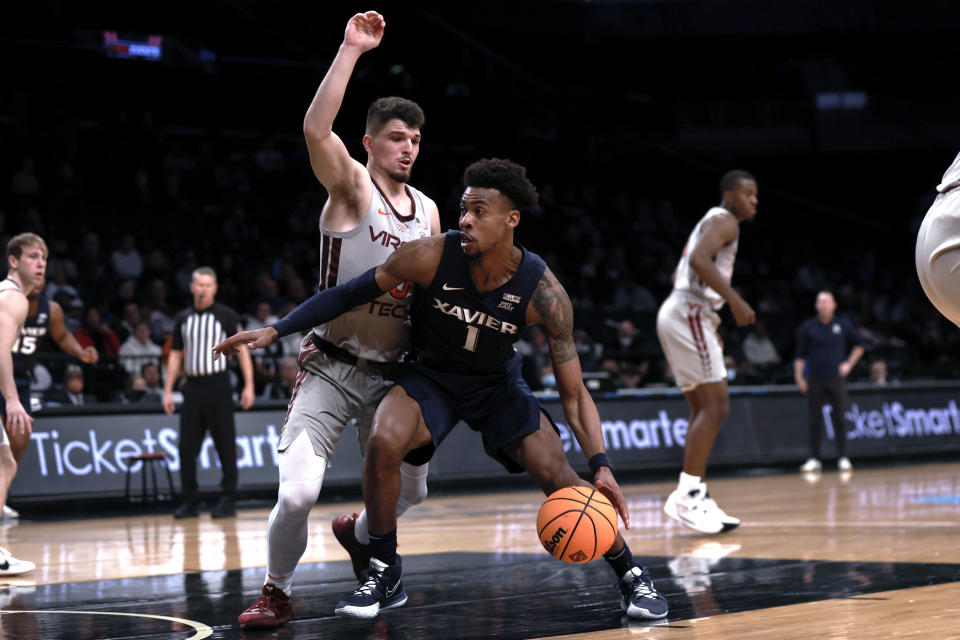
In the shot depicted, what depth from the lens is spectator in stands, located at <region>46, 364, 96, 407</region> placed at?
11.6 metres

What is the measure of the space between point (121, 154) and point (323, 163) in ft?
45.6

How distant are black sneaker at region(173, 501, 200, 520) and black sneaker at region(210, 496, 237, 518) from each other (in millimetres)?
151

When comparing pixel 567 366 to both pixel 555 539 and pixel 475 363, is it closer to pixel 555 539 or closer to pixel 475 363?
pixel 475 363

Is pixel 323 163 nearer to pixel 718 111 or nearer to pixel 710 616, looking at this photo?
pixel 710 616

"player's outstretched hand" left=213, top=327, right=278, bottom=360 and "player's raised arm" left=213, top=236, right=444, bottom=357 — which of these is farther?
"player's raised arm" left=213, top=236, right=444, bottom=357

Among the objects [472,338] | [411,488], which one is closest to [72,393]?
[411,488]

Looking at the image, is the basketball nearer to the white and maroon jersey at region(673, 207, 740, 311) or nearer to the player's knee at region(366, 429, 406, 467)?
the player's knee at region(366, 429, 406, 467)

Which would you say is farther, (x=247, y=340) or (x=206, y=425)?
(x=206, y=425)

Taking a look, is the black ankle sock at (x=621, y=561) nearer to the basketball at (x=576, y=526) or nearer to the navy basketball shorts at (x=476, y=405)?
the basketball at (x=576, y=526)

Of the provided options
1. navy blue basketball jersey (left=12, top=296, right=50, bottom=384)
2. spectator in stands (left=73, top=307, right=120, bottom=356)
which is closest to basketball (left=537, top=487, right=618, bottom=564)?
navy blue basketball jersey (left=12, top=296, right=50, bottom=384)

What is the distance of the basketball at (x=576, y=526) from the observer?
4.68 m

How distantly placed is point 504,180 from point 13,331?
12.3ft

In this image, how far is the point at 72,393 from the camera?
1173 centimetres

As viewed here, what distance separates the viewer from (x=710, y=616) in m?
4.94
